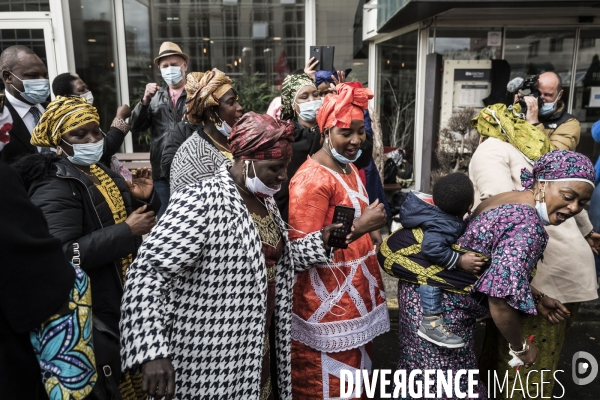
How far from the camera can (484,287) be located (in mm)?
2139

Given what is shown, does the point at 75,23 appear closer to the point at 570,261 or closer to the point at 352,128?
the point at 352,128

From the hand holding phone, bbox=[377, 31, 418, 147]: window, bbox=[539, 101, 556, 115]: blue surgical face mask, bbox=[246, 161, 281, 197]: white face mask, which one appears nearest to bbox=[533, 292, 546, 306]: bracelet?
the hand holding phone

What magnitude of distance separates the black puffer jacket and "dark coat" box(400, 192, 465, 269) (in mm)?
1415

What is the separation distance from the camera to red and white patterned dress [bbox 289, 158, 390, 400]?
8.10 ft

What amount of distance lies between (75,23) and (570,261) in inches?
296

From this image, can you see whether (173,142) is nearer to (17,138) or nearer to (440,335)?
(17,138)

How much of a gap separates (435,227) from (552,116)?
2.28 metres

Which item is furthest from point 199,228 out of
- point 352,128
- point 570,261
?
point 570,261

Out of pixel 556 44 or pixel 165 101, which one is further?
pixel 556 44

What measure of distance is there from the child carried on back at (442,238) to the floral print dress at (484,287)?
5 cm

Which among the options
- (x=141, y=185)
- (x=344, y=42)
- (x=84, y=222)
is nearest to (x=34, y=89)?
(x=141, y=185)

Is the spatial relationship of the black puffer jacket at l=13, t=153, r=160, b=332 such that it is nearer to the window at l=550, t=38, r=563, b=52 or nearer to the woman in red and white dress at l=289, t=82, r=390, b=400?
the woman in red and white dress at l=289, t=82, r=390, b=400

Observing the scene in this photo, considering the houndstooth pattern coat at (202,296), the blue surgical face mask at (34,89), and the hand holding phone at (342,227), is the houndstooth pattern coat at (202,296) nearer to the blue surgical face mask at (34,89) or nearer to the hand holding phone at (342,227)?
the hand holding phone at (342,227)

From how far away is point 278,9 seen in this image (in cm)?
797
